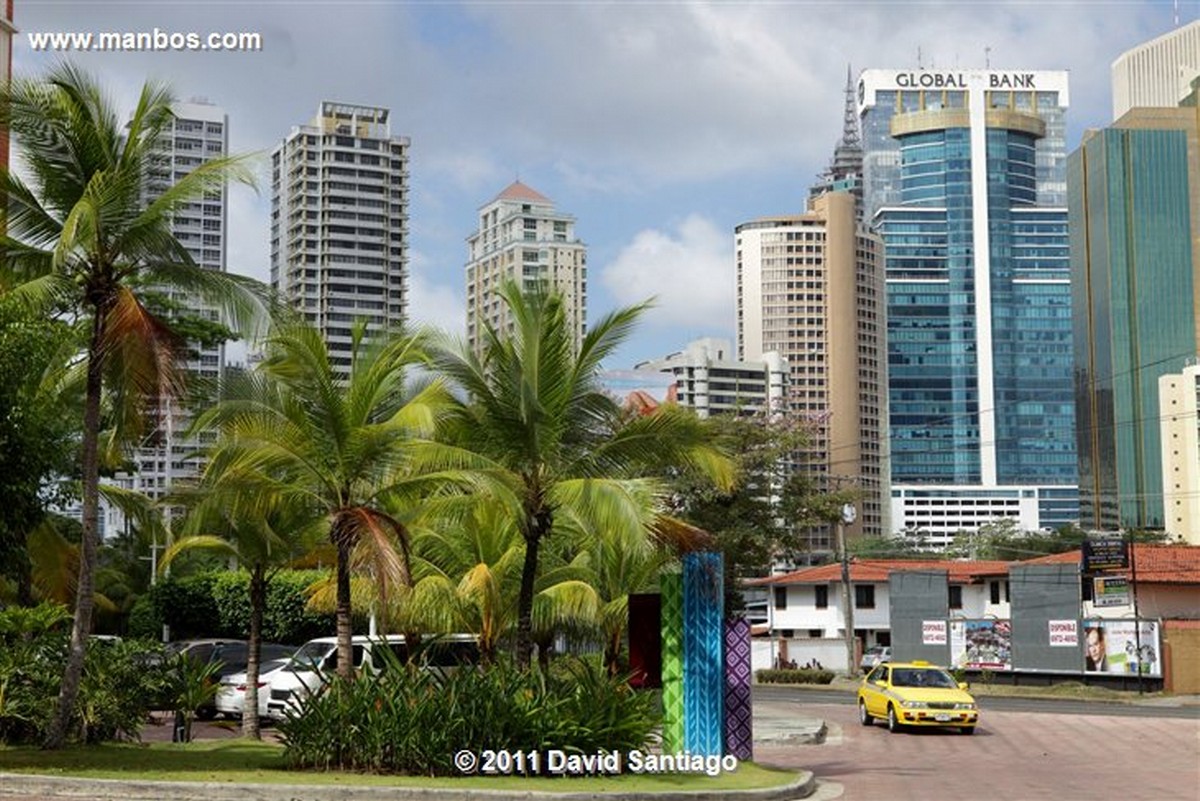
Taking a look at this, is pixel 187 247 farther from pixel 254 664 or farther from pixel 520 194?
pixel 520 194

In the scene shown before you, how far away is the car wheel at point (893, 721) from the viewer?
3006cm

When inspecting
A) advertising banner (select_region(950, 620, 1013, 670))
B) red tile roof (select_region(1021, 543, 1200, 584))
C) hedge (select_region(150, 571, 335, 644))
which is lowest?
advertising banner (select_region(950, 620, 1013, 670))

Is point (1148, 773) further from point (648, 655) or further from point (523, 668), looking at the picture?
point (523, 668)

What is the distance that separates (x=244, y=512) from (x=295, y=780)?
23.9ft

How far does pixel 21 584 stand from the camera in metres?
28.8

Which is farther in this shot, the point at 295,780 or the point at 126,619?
the point at 126,619

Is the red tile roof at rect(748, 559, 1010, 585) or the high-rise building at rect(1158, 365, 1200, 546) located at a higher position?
the high-rise building at rect(1158, 365, 1200, 546)

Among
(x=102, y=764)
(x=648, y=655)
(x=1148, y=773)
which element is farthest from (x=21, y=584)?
(x=1148, y=773)

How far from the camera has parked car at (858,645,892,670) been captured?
2444 inches

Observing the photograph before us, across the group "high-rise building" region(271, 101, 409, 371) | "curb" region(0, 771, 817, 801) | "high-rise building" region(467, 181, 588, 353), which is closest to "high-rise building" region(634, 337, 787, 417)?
"high-rise building" region(467, 181, 588, 353)

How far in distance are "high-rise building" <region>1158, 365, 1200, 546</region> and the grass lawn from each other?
174 meters

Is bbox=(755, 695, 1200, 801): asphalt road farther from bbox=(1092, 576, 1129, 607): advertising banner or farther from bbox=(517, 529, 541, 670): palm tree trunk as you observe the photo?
bbox=(1092, 576, 1129, 607): advertising banner

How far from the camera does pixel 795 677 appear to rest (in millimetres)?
61156

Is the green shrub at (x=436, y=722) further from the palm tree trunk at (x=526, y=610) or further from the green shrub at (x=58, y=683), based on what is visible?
the green shrub at (x=58, y=683)
